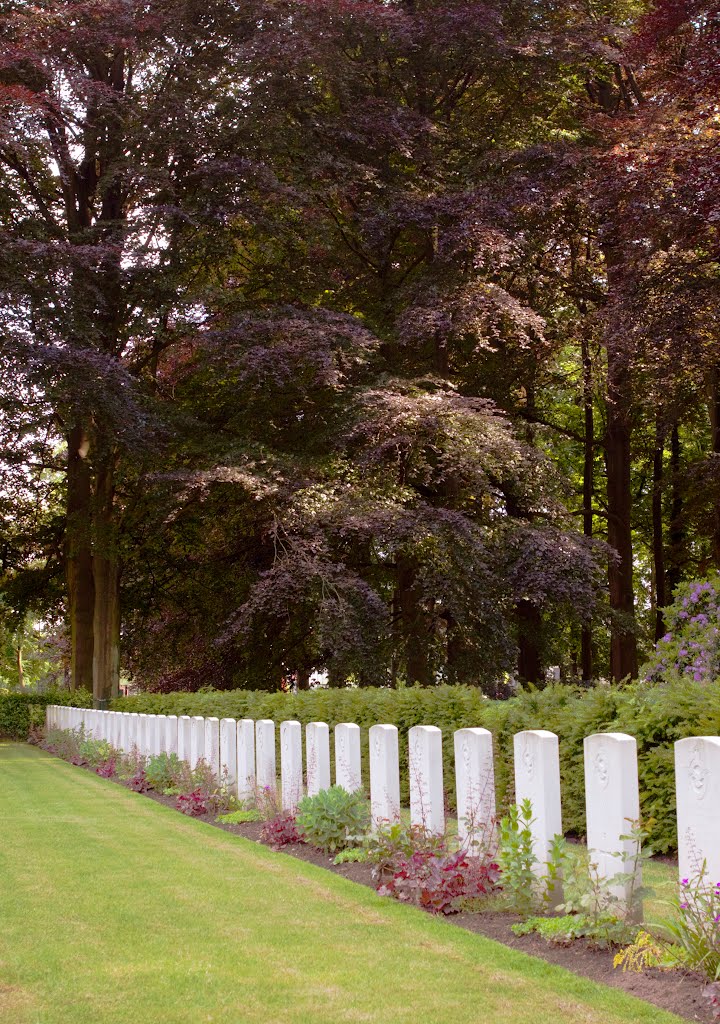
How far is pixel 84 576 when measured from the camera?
25.7 meters

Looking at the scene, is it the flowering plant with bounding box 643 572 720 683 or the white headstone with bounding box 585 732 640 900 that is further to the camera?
the flowering plant with bounding box 643 572 720 683

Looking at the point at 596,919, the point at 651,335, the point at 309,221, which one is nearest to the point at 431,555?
the point at 651,335

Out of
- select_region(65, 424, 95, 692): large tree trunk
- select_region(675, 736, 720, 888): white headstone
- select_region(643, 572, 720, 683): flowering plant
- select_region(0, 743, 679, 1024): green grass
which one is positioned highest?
select_region(65, 424, 95, 692): large tree trunk

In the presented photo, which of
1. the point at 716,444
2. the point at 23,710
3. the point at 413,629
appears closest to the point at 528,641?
the point at 413,629

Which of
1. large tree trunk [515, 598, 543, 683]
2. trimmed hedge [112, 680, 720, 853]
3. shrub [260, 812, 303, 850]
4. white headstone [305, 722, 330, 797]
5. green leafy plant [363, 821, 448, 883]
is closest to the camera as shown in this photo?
green leafy plant [363, 821, 448, 883]

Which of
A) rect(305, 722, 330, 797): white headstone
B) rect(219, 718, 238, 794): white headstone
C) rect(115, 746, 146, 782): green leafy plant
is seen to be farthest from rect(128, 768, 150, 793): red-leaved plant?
rect(305, 722, 330, 797): white headstone

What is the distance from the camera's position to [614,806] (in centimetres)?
492

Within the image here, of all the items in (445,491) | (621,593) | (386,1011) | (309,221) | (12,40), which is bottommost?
(386,1011)

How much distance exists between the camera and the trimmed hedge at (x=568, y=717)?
25.1 ft

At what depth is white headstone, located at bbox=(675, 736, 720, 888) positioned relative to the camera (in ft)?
14.2

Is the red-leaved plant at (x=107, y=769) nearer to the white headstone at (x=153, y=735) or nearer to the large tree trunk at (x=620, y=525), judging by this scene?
the white headstone at (x=153, y=735)

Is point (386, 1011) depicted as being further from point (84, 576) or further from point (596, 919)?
point (84, 576)

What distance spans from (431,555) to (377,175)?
8.14 metres

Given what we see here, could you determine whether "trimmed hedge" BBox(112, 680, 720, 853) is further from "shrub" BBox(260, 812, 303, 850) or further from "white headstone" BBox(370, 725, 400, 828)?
"shrub" BBox(260, 812, 303, 850)
